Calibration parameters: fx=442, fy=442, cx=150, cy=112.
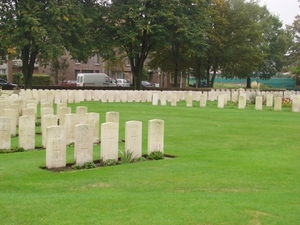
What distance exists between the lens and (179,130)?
1306cm

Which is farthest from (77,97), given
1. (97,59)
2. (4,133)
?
(97,59)

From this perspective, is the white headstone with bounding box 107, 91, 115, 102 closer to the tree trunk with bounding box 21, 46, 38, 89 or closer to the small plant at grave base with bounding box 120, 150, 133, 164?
the tree trunk with bounding box 21, 46, 38, 89

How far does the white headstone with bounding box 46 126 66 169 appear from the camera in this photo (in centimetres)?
795

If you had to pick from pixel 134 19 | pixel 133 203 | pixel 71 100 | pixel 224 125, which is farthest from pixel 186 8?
pixel 133 203

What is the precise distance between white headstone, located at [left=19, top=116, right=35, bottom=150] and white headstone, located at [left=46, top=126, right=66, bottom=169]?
173 cm

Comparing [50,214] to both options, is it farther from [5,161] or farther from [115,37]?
[115,37]

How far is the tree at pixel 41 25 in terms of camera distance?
28703 mm

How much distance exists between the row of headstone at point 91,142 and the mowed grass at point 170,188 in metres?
0.38

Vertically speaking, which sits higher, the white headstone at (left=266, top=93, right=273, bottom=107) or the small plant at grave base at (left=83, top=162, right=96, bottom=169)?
the white headstone at (left=266, top=93, right=273, bottom=107)

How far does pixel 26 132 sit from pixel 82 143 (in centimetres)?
204

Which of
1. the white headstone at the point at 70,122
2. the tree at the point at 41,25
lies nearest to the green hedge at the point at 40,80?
the tree at the point at 41,25

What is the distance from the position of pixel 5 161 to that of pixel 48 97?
14.3m

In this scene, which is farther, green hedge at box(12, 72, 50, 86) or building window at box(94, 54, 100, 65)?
building window at box(94, 54, 100, 65)

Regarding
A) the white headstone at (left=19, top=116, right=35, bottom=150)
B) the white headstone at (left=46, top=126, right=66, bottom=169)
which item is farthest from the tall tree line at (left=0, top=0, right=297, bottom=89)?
the white headstone at (left=46, top=126, right=66, bottom=169)
